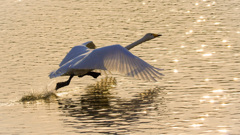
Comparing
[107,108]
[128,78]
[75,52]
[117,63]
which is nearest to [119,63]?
[117,63]

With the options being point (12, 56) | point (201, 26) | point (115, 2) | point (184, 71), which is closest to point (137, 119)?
point (184, 71)

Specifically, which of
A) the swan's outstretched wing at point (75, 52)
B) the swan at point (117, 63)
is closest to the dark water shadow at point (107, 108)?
the swan at point (117, 63)

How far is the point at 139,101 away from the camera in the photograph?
17.3 m

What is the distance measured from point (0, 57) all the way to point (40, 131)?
1067 centimetres

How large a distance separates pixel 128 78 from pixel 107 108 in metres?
3.99

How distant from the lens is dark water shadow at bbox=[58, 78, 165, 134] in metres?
14.8

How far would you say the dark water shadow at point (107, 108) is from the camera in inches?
581

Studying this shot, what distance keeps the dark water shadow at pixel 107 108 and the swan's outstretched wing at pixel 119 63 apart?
2.55 ft

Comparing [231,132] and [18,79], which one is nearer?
[231,132]

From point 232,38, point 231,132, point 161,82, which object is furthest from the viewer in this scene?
point 232,38

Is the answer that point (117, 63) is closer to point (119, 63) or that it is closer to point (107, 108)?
point (119, 63)

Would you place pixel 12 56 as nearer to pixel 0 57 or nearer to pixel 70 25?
pixel 0 57

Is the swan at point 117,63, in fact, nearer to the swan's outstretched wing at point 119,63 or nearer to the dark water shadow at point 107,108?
the swan's outstretched wing at point 119,63

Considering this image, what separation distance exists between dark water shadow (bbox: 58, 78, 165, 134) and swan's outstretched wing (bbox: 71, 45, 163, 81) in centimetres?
78
